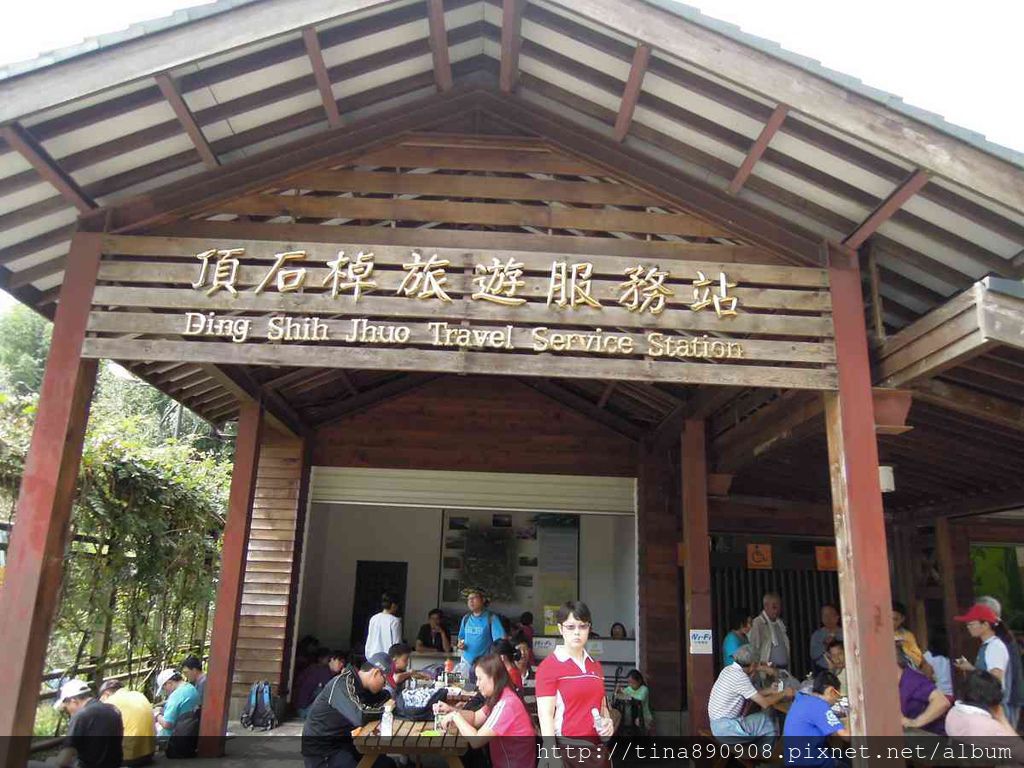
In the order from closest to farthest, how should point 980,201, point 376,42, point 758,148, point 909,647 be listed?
point 980,201 < point 758,148 < point 376,42 < point 909,647

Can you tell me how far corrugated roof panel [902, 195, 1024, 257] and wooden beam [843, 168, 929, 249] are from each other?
0.37ft

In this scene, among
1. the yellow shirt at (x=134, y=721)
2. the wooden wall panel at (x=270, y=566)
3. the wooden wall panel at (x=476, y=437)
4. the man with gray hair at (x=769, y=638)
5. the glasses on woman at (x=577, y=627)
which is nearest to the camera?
the glasses on woman at (x=577, y=627)

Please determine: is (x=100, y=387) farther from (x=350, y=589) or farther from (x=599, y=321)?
(x=599, y=321)

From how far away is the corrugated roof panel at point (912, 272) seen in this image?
5109 mm

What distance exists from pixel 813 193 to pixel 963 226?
885 millimetres

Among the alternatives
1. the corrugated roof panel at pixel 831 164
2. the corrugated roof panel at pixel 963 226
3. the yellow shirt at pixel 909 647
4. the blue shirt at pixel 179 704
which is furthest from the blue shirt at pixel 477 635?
the corrugated roof panel at pixel 963 226

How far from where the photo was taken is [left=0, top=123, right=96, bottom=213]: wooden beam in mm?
4332

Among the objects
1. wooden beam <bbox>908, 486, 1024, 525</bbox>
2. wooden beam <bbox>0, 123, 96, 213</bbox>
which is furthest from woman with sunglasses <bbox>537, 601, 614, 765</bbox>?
wooden beam <bbox>908, 486, 1024, 525</bbox>

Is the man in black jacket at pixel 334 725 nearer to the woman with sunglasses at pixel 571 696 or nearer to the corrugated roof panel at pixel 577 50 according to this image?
the woman with sunglasses at pixel 571 696

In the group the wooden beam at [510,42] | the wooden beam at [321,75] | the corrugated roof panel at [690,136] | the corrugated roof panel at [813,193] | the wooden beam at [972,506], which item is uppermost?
the wooden beam at [510,42]

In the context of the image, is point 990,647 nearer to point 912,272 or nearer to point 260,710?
point 912,272

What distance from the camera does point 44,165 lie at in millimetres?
4574

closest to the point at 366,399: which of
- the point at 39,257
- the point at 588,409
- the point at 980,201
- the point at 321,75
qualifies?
the point at 588,409

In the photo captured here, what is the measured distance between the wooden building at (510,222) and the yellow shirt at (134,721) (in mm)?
2020
